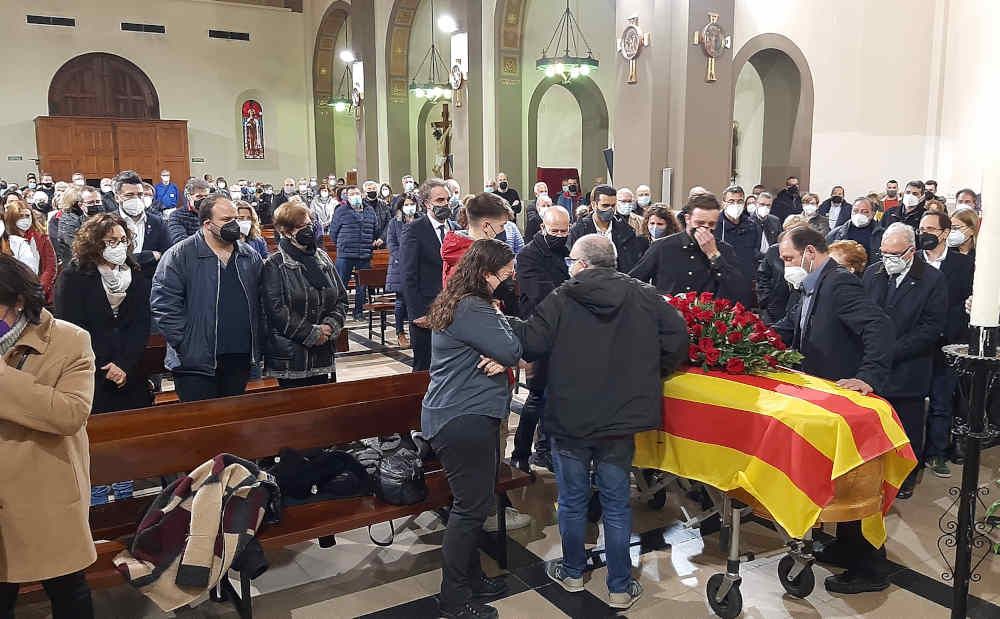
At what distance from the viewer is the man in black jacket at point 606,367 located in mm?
3338

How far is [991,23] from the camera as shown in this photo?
440 inches

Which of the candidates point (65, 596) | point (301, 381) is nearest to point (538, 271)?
point (301, 381)

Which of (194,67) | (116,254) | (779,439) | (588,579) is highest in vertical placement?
(194,67)

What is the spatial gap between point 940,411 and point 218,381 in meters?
4.66

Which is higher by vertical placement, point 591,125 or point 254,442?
point 591,125

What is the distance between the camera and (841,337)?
4.16 meters

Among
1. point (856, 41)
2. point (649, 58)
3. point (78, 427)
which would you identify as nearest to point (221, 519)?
point (78, 427)

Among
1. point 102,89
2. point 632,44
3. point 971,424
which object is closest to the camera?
point 971,424

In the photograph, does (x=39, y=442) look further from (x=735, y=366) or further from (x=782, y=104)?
(x=782, y=104)

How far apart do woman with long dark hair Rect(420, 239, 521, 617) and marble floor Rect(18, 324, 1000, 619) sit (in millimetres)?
454

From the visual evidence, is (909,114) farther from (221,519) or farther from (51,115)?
(51,115)

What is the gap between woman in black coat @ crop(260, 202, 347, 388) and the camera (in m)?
4.52

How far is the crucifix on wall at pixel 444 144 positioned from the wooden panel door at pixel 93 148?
934cm

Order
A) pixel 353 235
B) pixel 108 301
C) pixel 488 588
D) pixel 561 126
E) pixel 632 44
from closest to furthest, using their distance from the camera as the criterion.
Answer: pixel 488 588, pixel 108 301, pixel 353 235, pixel 632 44, pixel 561 126
